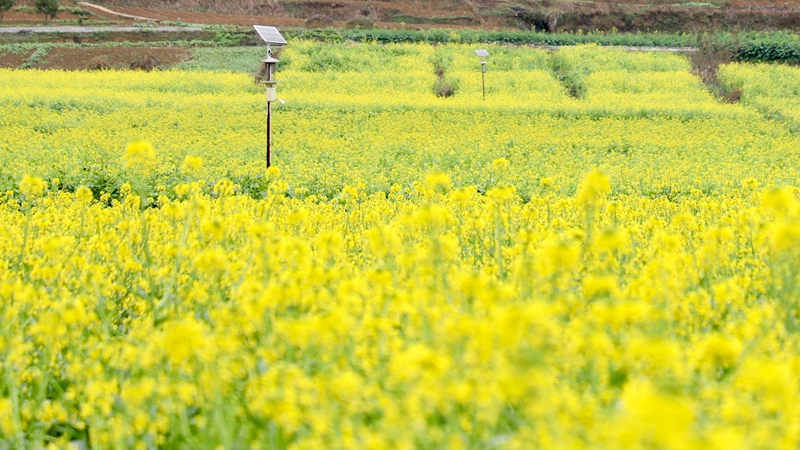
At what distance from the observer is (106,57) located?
31.7 m

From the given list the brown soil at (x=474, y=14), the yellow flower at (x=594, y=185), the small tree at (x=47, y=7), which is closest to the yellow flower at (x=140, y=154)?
the yellow flower at (x=594, y=185)

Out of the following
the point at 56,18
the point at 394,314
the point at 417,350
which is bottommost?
the point at 394,314

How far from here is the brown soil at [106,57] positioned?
30.7 m

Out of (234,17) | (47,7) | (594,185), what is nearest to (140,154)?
(594,185)

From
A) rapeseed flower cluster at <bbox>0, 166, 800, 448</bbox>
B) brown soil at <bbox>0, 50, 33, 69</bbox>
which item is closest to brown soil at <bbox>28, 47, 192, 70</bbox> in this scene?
brown soil at <bbox>0, 50, 33, 69</bbox>

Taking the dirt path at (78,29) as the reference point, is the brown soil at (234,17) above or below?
above

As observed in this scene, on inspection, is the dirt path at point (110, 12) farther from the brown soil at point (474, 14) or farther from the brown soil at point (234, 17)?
the brown soil at point (234, 17)

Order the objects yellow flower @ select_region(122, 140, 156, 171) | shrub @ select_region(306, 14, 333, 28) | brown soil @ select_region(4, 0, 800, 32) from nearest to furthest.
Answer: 1. yellow flower @ select_region(122, 140, 156, 171)
2. shrub @ select_region(306, 14, 333, 28)
3. brown soil @ select_region(4, 0, 800, 32)

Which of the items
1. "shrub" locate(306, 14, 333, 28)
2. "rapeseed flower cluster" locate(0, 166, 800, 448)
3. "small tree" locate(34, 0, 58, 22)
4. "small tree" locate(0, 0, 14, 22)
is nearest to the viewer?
"rapeseed flower cluster" locate(0, 166, 800, 448)

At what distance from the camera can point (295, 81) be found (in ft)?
81.6

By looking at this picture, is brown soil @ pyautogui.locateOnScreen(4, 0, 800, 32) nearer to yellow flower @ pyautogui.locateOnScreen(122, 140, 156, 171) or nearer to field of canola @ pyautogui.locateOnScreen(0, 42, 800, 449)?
field of canola @ pyautogui.locateOnScreen(0, 42, 800, 449)

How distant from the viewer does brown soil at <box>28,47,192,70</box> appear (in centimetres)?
3067

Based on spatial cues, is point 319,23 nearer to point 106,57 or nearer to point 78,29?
point 78,29

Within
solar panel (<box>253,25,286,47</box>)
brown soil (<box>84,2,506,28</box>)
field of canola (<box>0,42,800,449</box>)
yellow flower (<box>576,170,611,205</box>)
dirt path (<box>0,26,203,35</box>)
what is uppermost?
brown soil (<box>84,2,506,28</box>)
